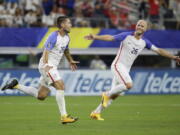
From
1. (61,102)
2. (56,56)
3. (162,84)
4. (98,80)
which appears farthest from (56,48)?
(162,84)

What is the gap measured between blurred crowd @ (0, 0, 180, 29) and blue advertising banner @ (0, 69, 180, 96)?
293cm

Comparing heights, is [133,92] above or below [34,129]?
below

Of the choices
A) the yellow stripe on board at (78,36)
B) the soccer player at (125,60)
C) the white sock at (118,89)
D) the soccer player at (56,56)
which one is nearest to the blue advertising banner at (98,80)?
the yellow stripe on board at (78,36)

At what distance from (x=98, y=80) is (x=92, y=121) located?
40.2ft

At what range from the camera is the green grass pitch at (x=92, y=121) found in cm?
1331

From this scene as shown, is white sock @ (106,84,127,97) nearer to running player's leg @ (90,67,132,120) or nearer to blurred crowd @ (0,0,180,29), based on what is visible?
running player's leg @ (90,67,132,120)

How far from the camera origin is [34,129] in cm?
1373

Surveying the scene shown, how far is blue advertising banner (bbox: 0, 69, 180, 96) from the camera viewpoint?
89.6 ft

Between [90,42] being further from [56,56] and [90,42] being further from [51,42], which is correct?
[51,42]

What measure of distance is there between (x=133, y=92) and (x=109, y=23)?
3.92m

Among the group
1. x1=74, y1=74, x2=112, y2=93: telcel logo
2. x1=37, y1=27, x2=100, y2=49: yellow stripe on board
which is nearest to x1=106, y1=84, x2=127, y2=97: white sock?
x1=74, y1=74, x2=112, y2=93: telcel logo

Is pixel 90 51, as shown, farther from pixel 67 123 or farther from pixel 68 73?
pixel 67 123

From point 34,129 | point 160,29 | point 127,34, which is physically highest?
point 127,34

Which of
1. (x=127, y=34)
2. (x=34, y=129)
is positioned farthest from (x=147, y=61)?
(x=34, y=129)
